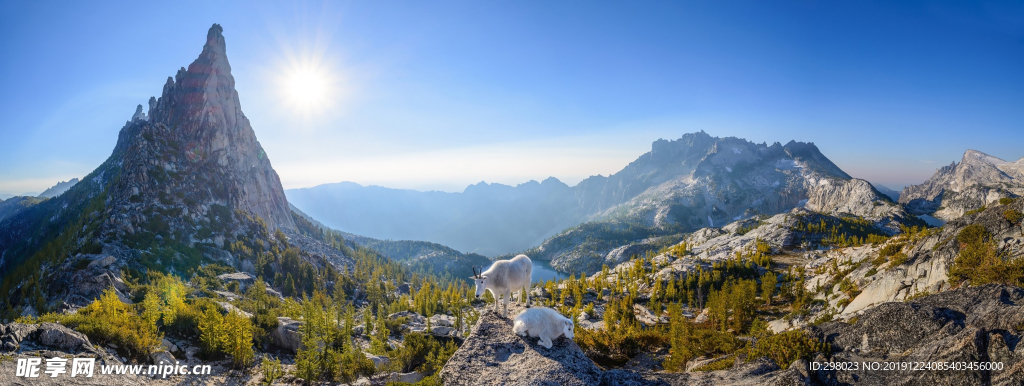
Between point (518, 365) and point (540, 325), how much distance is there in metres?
2.01

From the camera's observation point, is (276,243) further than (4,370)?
Yes

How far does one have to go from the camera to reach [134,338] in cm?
1619

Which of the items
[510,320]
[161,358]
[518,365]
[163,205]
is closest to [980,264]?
[510,320]

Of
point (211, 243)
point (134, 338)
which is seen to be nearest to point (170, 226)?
point (211, 243)

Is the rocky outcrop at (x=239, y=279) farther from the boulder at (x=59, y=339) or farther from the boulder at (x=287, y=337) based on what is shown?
the boulder at (x=59, y=339)

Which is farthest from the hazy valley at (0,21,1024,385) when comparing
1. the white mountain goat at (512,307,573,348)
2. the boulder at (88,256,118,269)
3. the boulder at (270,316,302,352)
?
the boulder at (88,256,118,269)

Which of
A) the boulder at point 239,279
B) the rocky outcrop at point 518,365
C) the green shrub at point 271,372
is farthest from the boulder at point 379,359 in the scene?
the boulder at point 239,279

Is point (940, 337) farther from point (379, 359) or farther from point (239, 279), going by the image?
point (239, 279)

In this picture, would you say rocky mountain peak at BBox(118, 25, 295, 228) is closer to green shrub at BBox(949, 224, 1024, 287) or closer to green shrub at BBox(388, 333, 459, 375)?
green shrub at BBox(388, 333, 459, 375)

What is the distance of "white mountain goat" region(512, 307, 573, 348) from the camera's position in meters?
13.4

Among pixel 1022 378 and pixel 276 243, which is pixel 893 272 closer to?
pixel 1022 378

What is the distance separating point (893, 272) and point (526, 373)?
1340 inches

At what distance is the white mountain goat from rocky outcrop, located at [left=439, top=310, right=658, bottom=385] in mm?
282

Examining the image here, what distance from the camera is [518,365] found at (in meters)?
11.7
